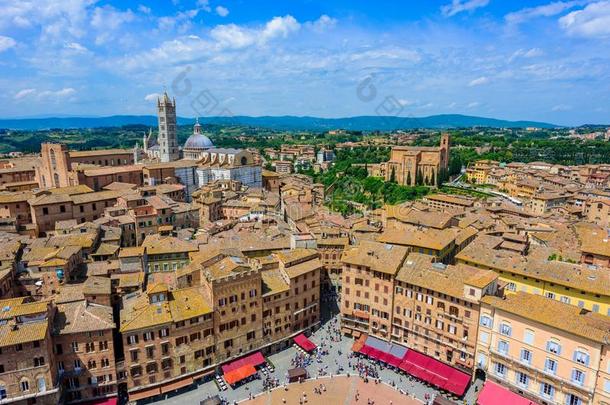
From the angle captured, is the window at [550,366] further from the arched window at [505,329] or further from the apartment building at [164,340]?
the apartment building at [164,340]

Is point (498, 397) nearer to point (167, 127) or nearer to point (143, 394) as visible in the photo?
point (143, 394)

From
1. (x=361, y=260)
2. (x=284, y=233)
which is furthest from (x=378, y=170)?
(x=361, y=260)

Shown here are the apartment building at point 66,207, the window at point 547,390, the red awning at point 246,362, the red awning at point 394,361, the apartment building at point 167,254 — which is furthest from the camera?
the apartment building at point 66,207

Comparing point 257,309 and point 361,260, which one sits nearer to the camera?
point 257,309

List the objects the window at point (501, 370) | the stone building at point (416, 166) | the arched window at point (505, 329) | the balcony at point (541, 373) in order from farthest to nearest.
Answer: the stone building at point (416, 166), the window at point (501, 370), the arched window at point (505, 329), the balcony at point (541, 373)

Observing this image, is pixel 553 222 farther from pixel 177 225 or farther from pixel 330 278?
pixel 177 225

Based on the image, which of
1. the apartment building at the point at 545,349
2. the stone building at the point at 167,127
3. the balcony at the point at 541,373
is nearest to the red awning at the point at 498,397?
the apartment building at the point at 545,349

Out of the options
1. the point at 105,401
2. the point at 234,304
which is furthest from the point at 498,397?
the point at 105,401
